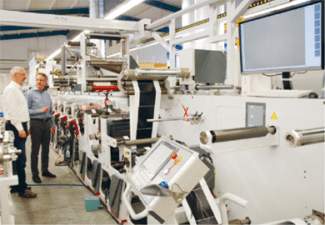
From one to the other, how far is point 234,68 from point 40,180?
3275 mm

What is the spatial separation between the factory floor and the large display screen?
2122 millimetres

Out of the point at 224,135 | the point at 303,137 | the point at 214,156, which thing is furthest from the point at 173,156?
the point at 214,156

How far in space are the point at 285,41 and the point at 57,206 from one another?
116 inches

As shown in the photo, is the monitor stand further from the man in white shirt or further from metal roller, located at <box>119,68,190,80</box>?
the man in white shirt

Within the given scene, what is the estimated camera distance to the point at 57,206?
321cm

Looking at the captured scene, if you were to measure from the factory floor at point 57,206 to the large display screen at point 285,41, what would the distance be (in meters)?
2.12

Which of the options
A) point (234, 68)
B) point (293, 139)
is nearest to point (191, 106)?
point (234, 68)

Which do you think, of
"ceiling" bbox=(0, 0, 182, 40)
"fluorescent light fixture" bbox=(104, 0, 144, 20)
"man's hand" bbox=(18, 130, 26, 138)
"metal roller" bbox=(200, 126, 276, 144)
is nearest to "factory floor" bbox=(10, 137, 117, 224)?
"man's hand" bbox=(18, 130, 26, 138)

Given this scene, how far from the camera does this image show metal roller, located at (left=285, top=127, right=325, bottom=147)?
954mm

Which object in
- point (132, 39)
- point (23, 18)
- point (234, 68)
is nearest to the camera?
point (234, 68)

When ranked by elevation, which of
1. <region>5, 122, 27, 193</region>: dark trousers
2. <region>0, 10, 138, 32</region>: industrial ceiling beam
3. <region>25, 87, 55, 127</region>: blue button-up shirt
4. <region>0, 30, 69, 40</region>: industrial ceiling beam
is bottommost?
<region>5, 122, 27, 193</region>: dark trousers

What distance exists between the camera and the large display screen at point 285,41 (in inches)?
52.1

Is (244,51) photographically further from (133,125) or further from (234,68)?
(133,125)

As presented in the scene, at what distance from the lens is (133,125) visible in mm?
2482
